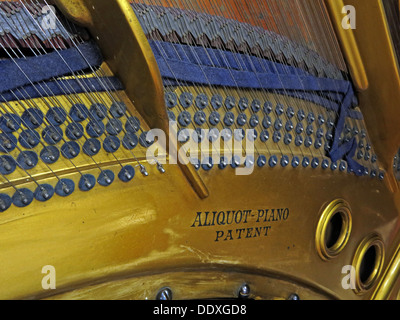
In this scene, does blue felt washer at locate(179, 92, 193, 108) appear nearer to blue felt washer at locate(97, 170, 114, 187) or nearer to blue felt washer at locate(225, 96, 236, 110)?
blue felt washer at locate(225, 96, 236, 110)

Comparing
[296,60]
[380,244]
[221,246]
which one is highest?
[296,60]

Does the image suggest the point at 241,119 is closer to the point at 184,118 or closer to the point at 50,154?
the point at 184,118

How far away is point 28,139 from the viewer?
1.05m

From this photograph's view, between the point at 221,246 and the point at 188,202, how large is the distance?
0.18m

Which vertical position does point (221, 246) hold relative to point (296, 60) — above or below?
below

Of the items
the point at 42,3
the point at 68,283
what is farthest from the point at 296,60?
the point at 68,283

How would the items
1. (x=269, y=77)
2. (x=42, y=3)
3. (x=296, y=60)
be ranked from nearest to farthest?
(x=42, y=3), (x=269, y=77), (x=296, y=60)

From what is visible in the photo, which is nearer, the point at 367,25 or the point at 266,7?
the point at 266,7

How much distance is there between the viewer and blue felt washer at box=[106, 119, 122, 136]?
1.17 m

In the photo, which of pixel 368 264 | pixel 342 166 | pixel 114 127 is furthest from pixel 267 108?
pixel 368 264

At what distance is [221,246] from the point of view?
1383mm

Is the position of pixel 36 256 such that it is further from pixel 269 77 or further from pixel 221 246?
pixel 269 77

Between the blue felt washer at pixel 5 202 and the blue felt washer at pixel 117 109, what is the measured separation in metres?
0.31

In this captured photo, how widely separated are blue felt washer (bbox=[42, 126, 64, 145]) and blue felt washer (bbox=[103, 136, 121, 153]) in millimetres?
109
